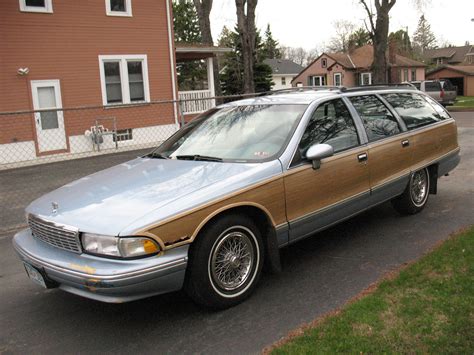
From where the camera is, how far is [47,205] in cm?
406

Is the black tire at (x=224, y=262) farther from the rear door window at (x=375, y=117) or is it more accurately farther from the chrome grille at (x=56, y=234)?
the rear door window at (x=375, y=117)

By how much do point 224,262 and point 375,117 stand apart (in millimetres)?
2761

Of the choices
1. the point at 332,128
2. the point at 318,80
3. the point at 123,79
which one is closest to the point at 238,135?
the point at 332,128

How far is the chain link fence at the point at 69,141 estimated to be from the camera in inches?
383

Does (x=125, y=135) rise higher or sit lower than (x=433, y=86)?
lower

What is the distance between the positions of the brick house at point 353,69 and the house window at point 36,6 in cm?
4392

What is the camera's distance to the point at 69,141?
15906mm

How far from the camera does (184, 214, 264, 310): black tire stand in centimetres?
363

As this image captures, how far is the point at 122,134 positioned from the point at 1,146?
11.7ft

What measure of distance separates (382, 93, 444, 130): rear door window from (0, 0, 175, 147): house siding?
1223 cm

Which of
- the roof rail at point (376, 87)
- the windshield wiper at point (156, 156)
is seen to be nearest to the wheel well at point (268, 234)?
the windshield wiper at point (156, 156)

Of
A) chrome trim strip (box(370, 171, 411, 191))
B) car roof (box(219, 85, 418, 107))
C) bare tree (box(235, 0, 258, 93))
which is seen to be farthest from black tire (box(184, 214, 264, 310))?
bare tree (box(235, 0, 258, 93))

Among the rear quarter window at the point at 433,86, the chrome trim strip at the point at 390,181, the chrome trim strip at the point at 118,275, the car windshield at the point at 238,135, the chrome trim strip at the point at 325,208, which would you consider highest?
the rear quarter window at the point at 433,86

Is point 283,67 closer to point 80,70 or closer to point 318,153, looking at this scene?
point 80,70
